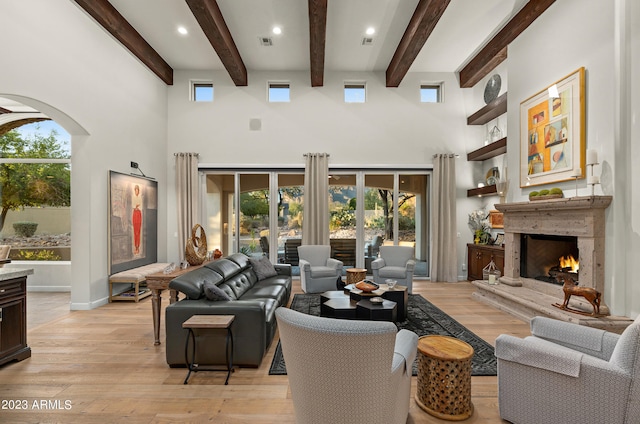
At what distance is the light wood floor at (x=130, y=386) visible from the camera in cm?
229

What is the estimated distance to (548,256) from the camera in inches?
192

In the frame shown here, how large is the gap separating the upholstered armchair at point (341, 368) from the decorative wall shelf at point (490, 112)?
19.3ft

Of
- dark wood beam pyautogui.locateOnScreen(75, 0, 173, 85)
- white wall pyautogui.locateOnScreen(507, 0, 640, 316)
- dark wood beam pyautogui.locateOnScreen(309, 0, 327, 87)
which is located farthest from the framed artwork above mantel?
dark wood beam pyautogui.locateOnScreen(75, 0, 173, 85)

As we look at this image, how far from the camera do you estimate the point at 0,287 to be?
293cm

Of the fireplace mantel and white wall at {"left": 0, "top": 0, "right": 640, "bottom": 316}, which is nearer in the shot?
white wall at {"left": 0, "top": 0, "right": 640, "bottom": 316}

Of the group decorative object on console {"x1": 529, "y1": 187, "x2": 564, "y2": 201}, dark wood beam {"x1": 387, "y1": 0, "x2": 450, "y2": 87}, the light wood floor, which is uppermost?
dark wood beam {"x1": 387, "y1": 0, "x2": 450, "y2": 87}

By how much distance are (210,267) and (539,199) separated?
4.71 m

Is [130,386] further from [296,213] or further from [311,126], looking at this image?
[311,126]

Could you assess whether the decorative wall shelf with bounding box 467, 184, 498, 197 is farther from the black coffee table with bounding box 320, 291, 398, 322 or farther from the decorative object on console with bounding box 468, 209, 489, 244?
the black coffee table with bounding box 320, 291, 398, 322

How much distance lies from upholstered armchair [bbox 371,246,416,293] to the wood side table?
348 cm

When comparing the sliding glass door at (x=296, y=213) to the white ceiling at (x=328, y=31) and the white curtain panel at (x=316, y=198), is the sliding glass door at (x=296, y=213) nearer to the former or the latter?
the white curtain panel at (x=316, y=198)

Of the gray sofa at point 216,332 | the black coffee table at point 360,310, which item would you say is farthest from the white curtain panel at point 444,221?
the gray sofa at point 216,332

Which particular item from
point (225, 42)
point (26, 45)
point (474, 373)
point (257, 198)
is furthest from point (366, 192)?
point (26, 45)

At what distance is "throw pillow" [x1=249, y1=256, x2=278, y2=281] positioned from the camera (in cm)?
499
